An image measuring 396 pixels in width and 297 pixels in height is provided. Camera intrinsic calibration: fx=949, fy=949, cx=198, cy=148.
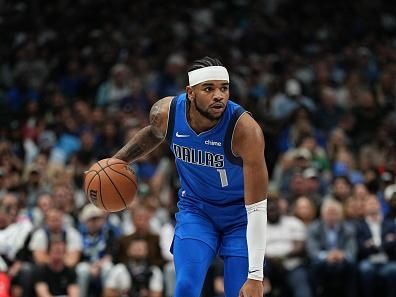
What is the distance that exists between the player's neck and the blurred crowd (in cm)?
390

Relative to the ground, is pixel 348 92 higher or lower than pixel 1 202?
higher

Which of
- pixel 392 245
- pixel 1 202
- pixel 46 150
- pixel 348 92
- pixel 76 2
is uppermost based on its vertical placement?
pixel 76 2

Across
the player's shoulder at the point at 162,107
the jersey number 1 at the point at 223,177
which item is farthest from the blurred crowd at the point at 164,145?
the jersey number 1 at the point at 223,177

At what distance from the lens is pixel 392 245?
407 inches

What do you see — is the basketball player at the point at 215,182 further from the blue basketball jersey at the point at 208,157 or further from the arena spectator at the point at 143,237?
the arena spectator at the point at 143,237

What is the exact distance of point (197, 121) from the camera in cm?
632

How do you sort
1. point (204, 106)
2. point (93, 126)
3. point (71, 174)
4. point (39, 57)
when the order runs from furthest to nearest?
point (39, 57), point (93, 126), point (71, 174), point (204, 106)

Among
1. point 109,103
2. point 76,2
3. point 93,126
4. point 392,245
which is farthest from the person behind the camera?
point 76,2

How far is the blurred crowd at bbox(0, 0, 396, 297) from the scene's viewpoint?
402 inches

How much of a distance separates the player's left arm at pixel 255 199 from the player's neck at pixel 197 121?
31 cm

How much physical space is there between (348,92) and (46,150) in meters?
4.98

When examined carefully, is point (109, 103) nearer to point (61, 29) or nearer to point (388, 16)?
point (61, 29)

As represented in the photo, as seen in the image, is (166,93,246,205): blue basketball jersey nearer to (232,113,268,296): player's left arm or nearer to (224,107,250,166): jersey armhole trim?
(224,107,250,166): jersey armhole trim

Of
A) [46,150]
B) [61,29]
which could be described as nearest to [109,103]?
[46,150]
